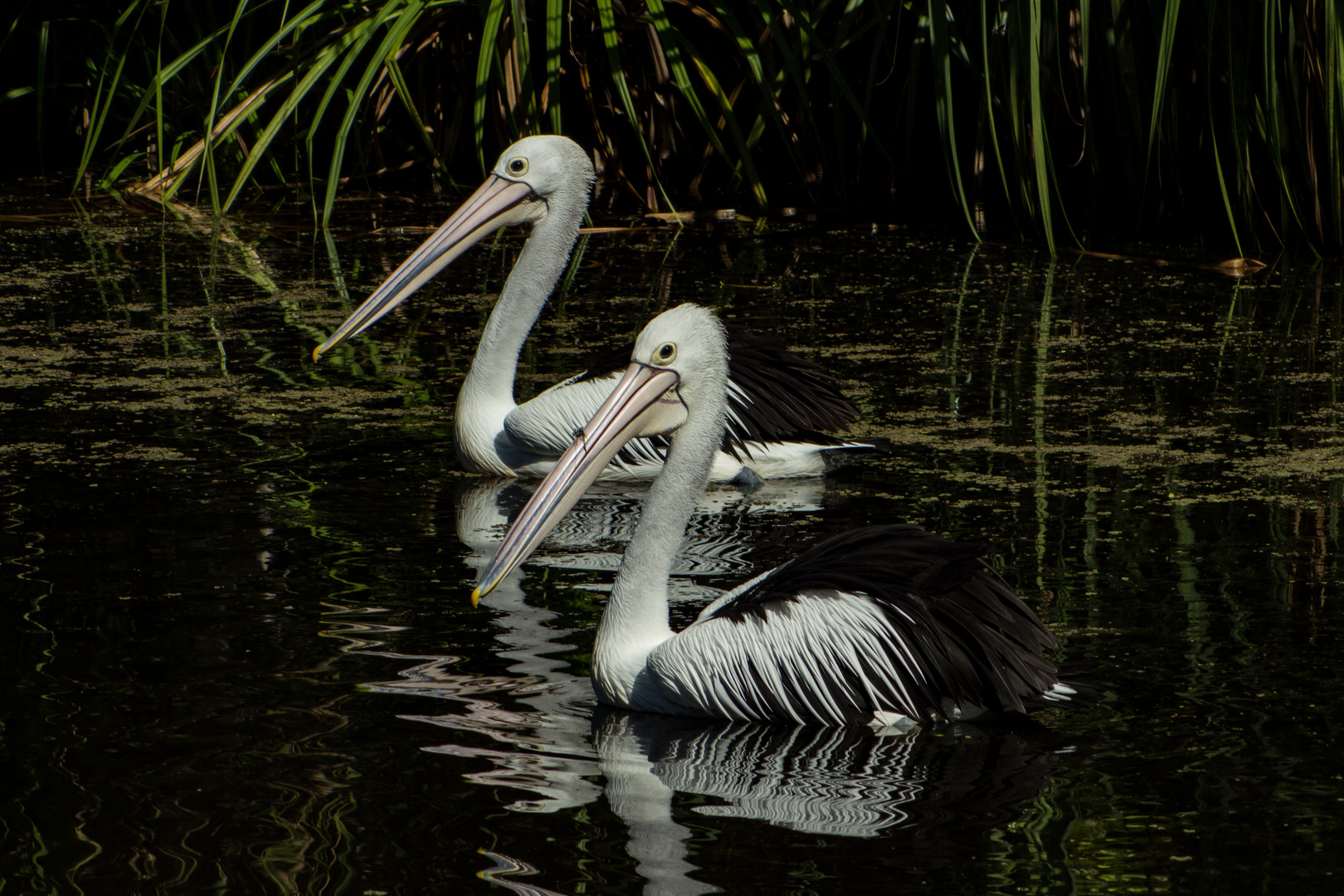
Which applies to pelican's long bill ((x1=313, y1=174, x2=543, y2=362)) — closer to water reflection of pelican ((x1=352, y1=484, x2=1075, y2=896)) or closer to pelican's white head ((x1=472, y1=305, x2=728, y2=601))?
pelican's white head ((x1=472, y1=305, x2=728, y2=601))

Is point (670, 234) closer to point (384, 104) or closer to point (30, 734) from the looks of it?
point (384, 104)

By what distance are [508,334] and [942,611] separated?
7.16 ft

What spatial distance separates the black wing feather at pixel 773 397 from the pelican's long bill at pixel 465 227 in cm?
69

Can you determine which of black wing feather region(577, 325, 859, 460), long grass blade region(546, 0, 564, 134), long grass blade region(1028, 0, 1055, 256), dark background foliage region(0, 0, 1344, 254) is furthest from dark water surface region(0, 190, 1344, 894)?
long grass blade region(546, 0, 564, 134)

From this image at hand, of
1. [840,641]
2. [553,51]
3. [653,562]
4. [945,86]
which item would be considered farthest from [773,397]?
[553,51]

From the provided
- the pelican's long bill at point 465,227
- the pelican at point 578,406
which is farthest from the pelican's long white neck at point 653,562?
the pelican's long bill at point 465,227

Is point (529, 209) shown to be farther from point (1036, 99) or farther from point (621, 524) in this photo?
point (1036, 99)

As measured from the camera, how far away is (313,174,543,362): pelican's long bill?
486cm

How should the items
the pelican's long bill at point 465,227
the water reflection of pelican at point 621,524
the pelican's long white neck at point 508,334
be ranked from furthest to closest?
the pelican's long bill at point 465,227
the pelican's long white neck at point 508,334
the water reflection of pelican at point 621,524

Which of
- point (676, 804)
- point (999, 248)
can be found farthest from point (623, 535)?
point (999, 248)

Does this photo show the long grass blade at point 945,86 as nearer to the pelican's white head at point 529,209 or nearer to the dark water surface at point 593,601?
the dark water surface at point 593,601

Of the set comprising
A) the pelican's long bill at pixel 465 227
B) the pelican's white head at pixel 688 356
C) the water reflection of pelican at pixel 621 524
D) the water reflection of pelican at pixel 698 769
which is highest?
the pelican's long bill at pixel 465 227

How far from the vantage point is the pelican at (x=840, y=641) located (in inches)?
108

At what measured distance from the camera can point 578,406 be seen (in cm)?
443
